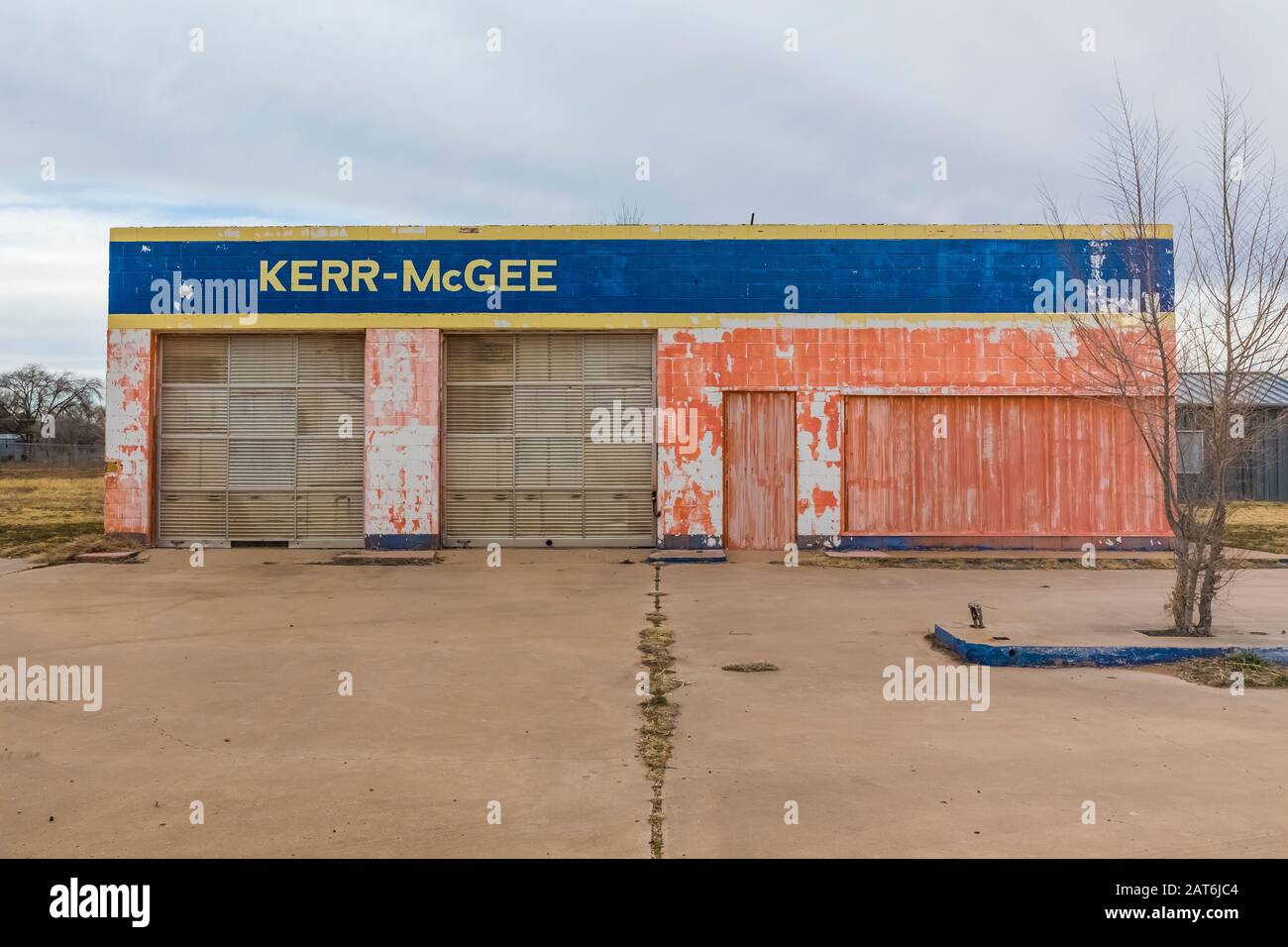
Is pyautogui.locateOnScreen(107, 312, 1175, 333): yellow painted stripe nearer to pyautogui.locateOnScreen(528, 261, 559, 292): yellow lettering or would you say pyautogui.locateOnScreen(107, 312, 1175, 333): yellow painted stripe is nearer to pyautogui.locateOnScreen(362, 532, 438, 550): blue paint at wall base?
pyautogui.locateOnScreen(528, 261, 559, 292): yellow lettering

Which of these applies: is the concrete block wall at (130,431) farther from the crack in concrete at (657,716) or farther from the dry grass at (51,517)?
the crack in concrete at (657,716)

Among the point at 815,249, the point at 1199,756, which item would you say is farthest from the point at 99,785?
the point at 815,249

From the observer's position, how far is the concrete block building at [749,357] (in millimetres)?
16516

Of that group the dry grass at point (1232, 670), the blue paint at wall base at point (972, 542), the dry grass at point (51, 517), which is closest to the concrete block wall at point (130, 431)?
the dry grass at point (51, 517)

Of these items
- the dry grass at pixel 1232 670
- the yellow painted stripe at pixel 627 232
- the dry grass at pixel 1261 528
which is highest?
the yellow painted stripe at pixel 627 232

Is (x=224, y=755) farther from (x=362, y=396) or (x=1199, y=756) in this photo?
(x=362, y=396)

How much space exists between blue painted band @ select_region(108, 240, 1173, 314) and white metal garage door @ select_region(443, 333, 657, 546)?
2.44ft

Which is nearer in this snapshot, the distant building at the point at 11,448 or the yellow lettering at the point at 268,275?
the yellow lettering at the point at 268,275

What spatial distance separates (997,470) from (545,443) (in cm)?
731

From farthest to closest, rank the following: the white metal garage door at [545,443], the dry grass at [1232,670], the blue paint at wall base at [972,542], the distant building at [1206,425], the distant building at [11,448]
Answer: the distant building at [11,448], the white metal garage door at [545,443], the blue paint at wall base at [972,542], the distant building at [1206,425], the dry grass at [1232,670]

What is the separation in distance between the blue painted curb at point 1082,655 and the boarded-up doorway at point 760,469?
8.80m

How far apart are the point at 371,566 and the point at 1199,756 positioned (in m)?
11.7

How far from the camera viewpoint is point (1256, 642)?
7.91 metres

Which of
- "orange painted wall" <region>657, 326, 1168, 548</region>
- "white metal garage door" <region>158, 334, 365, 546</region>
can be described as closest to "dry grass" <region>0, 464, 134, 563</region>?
"white metal garage door" <region>158, 334, 365, 546</region>
